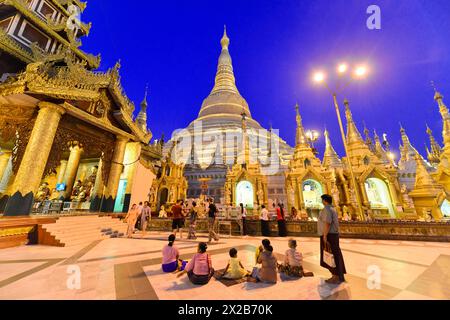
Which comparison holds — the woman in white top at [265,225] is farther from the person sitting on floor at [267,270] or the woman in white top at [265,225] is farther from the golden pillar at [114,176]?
the golden pillar at [114,176]

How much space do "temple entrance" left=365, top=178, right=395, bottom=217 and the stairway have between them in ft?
59.5

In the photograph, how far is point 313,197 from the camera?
16172 mm

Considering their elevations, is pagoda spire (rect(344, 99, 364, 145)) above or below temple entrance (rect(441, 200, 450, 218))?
above

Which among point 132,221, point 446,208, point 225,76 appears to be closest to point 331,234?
point 132,221

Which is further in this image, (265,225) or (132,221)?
(265,225)

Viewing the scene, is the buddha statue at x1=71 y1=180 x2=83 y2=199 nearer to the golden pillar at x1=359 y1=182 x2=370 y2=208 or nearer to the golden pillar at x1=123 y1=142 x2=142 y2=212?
the golden pillar at x1=123 y1=142 x2=142 y2=212

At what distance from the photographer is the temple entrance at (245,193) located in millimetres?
16880

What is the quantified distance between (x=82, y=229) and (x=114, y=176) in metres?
4.10

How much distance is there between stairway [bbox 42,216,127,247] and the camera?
6199 mm

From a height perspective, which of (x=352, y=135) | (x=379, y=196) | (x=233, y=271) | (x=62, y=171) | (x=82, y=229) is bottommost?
(x=233, y=271)

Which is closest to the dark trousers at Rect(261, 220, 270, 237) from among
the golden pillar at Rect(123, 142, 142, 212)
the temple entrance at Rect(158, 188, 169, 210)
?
the golden pillar at Rect(123, 142, 142, 212)

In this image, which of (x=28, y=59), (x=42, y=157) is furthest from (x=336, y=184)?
(x=28, y=59)

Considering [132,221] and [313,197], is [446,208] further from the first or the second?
[132,221]

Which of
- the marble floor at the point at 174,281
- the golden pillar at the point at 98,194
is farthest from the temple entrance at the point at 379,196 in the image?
the golden pillar at the point at 98,194
